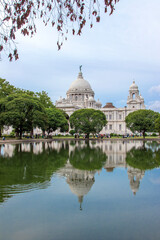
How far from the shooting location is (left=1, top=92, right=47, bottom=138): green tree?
47406mm

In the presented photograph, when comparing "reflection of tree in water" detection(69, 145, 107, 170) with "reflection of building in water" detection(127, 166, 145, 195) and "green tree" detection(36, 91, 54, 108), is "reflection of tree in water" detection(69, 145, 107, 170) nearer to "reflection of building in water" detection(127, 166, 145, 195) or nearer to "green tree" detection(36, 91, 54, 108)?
"reflection of building in water" detection(127, 166, 145, 195)

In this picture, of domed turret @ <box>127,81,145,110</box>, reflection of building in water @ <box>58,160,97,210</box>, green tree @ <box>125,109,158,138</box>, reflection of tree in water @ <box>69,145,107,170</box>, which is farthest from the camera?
domed turret @ <box>127,81,145,110</box>

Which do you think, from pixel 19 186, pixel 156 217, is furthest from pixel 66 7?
pixel 19 186

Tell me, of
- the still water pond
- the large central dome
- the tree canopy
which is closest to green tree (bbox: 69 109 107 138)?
the tree canopy

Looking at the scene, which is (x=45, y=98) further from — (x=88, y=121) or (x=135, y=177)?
(x=135, y=177)

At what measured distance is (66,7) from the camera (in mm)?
6074

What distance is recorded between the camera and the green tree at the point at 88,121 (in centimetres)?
7044

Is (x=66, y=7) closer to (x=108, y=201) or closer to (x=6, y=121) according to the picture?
(x=108, y=201)

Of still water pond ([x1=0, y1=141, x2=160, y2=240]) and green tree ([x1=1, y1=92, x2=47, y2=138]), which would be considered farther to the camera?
green tree ([x1=1, y1=92, x2=47, y2=138])

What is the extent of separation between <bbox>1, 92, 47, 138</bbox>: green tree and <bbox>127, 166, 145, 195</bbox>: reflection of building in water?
118 feet

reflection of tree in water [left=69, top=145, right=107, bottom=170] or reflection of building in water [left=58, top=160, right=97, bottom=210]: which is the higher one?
reflection of tree in water [left=69, top=145, right=107, bottom=170]

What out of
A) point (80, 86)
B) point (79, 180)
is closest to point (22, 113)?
point (79, 180)

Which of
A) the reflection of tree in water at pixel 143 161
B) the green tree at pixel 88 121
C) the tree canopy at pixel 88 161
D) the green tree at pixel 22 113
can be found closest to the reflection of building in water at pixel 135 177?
the reflection of tree in water at pixel 143 161

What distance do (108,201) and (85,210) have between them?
1.17 m
